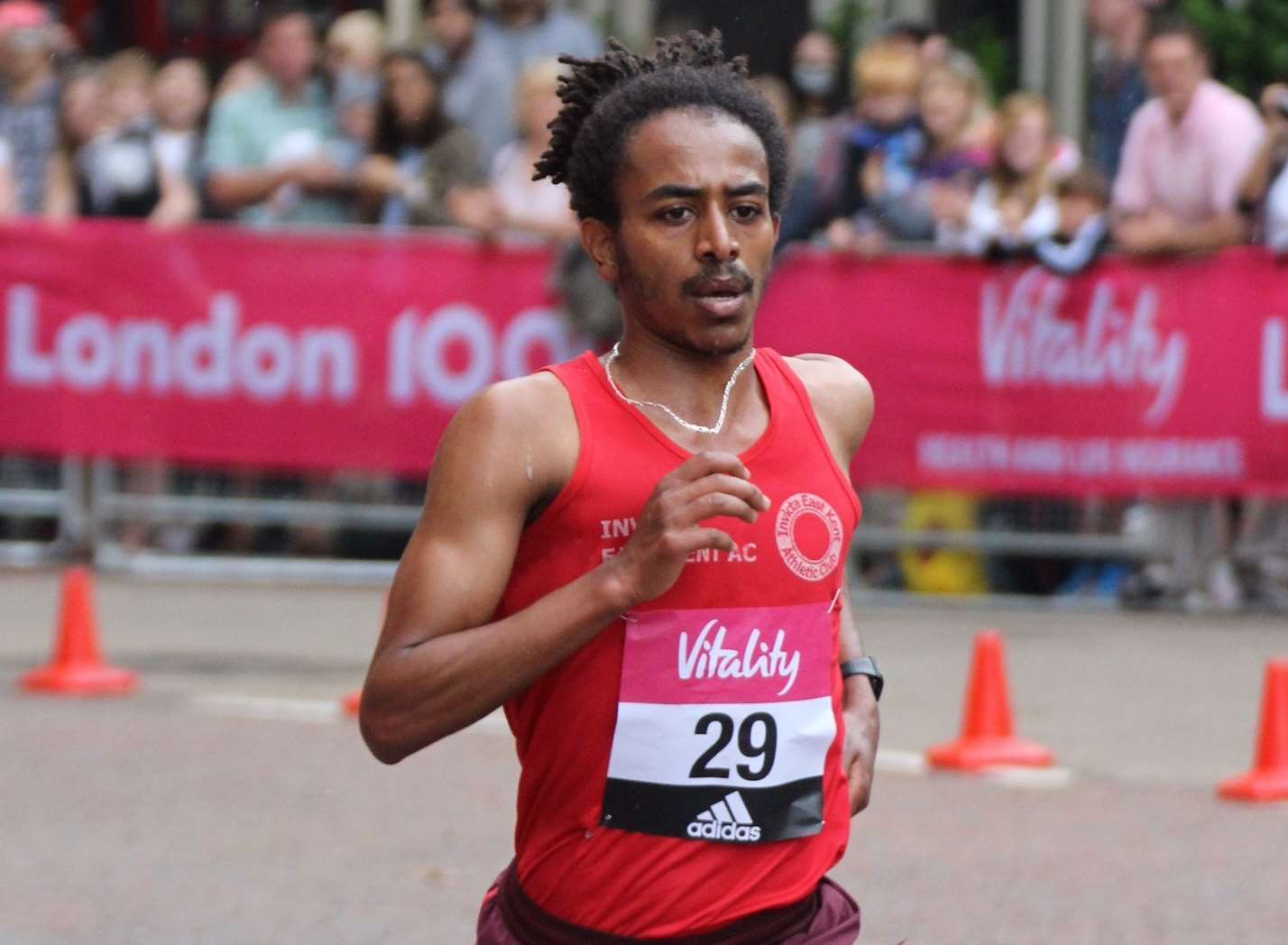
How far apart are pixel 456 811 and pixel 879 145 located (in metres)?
5.63

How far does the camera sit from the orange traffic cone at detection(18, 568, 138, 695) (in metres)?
9.51

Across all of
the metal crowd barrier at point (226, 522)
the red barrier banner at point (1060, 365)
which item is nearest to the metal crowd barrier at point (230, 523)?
the metal crowd barrier at point (226, 522)

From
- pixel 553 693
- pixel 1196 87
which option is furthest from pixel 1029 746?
pixel 553 693

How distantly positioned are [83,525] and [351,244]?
1948 mm

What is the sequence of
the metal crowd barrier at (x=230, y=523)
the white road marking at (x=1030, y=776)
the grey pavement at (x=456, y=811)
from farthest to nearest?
the metal crowd barrier at (x=230, y=523) → the white road marking at (x=1030, y=776) → the grey pavement at (x=456, y=811)

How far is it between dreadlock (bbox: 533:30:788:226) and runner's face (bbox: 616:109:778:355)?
0.09 ft

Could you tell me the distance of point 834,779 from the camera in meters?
3.35

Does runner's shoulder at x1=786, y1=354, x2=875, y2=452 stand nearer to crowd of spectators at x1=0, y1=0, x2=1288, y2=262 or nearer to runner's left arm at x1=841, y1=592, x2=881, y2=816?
runner's left arm at x1=841, y1=592, x2=881, y2=816

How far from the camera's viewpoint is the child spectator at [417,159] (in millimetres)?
12586

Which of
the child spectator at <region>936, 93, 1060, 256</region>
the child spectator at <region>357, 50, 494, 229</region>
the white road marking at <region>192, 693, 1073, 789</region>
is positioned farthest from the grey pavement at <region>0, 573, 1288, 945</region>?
the child spectator at <region>357, 50, 494, 229</region>

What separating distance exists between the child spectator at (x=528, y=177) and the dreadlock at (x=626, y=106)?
850cm

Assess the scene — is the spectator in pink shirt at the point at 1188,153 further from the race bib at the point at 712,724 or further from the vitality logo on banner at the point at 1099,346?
the race bib at the point at 712,724

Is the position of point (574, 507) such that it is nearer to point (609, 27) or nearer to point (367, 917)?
point (367, 917)

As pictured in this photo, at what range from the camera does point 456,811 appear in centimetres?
750
